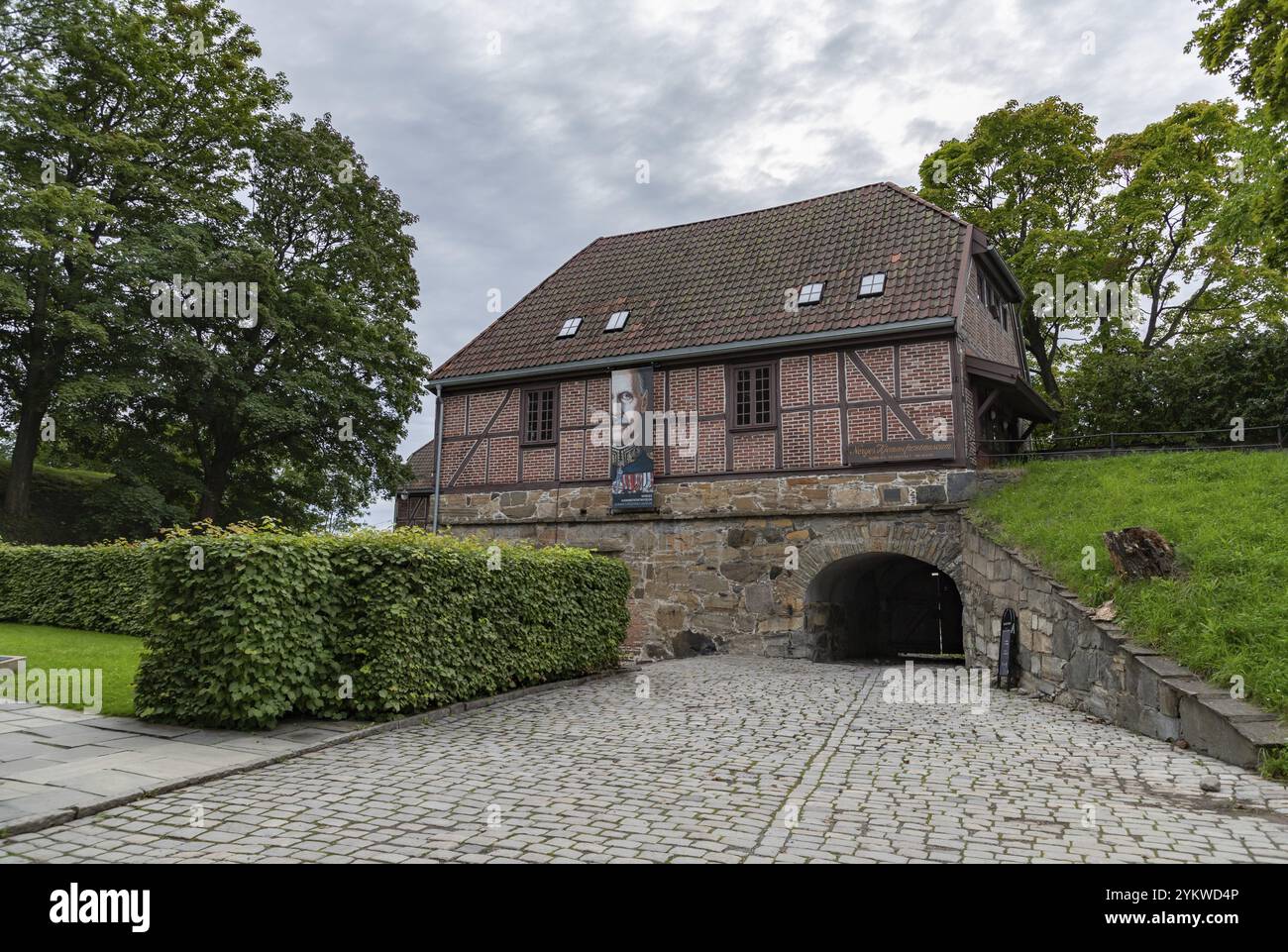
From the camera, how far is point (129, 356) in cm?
2028

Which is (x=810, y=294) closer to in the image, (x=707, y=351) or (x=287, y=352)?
(x=707, y=351)

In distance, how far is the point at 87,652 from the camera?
11641 millimetres

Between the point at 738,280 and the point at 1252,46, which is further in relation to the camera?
the point at 738,280

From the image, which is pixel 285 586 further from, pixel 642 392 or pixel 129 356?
pixel 129 356

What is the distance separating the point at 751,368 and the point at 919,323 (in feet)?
10.7

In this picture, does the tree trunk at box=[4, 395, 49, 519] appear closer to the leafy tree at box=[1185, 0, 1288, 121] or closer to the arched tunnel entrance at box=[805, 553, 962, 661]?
the arched tunnel entrance at box=[805, 553, 962, 661]

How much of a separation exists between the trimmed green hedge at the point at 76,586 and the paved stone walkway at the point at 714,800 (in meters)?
9.28

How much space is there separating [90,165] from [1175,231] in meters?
30.1

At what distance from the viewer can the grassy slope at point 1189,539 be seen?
7.23 meters

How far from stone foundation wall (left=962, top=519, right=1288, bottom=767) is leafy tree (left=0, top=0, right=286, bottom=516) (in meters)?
19.4

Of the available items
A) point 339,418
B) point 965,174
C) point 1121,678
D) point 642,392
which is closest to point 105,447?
point 339,418
